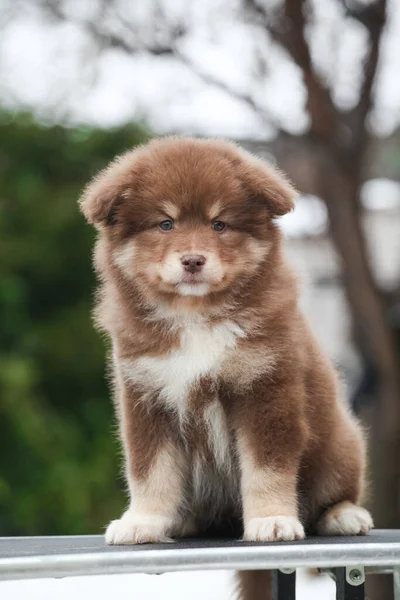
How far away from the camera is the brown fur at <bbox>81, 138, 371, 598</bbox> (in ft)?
10.5

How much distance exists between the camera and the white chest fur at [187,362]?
3.27 metres

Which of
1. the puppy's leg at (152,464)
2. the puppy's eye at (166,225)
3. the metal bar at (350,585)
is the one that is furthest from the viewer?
the puppy's leg at (152,464)

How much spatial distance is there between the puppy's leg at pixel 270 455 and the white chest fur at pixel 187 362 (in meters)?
0.21

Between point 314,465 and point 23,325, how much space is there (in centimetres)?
492

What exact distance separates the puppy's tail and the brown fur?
0.90ft

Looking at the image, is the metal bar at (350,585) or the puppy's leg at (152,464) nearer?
the metal bar at (350,585)

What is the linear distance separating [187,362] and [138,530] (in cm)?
59

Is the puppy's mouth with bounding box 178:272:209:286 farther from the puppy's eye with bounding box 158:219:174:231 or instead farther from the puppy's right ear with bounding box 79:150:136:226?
the puppy's right ear with bounding box 79:150:136:226

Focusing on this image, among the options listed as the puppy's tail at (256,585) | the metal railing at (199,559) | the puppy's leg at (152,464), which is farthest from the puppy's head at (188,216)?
the puppy's tail at (256,585)

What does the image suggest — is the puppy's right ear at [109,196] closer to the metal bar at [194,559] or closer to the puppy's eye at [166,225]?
the puppy's eye at [166,225]

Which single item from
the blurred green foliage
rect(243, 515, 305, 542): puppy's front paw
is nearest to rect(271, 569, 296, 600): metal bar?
rect(243, 515, 305, 542): puppy's front paw

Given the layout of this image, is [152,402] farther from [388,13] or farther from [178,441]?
[388,13]

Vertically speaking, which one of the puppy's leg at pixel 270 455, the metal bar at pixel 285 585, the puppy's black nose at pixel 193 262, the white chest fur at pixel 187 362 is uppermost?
the puppy's black nose at pixel 193 262

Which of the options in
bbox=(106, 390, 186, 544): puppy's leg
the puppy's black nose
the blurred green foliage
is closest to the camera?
the puppy's black nose
